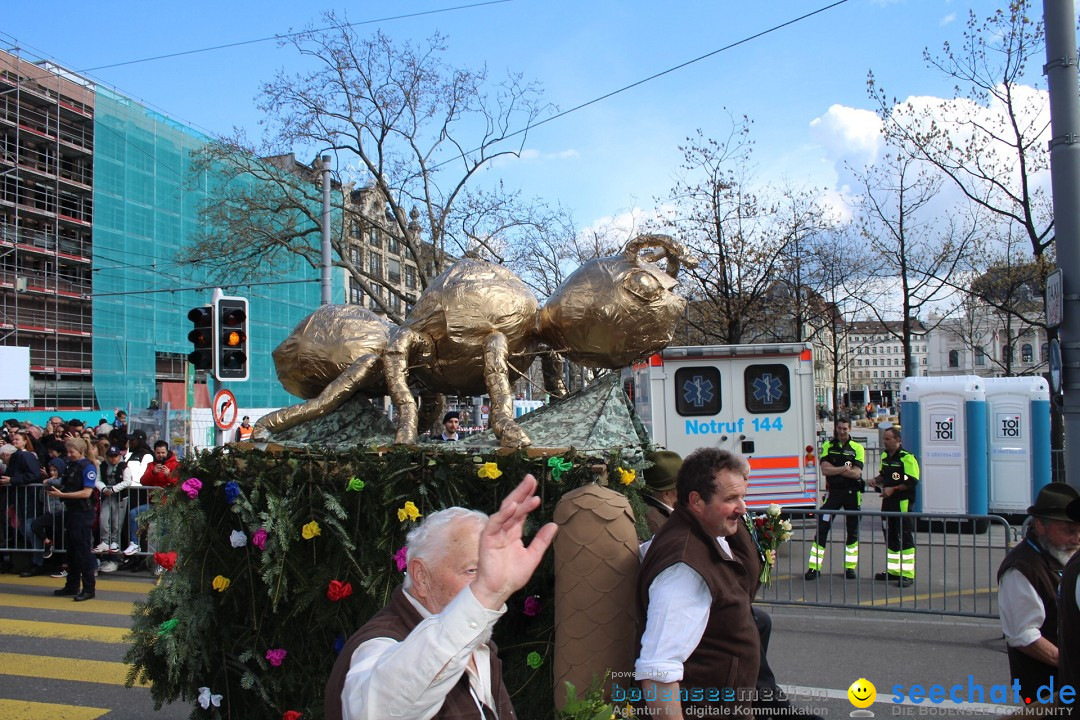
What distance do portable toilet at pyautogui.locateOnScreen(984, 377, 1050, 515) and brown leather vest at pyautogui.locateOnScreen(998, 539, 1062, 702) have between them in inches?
397

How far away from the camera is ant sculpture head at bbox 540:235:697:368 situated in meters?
4.34

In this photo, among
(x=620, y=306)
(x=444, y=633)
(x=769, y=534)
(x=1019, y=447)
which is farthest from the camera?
(x=1019, y=447)

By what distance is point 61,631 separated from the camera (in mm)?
7414

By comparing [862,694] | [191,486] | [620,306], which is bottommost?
[862,694]

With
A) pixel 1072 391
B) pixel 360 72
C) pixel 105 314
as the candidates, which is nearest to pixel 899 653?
pixel 1072 391

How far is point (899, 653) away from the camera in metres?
6.69

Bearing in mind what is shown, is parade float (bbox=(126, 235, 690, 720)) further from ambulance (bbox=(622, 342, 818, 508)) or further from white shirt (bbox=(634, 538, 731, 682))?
ambulance (bbox=(622, 342, 818, 508))

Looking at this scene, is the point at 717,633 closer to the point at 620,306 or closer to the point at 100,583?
the point at 620,306

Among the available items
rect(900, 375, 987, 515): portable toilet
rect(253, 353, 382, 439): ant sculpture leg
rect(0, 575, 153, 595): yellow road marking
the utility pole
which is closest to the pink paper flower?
rect(253, 353, 382, 439): ant sculpture leg

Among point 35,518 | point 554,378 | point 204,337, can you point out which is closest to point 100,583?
point 35,518

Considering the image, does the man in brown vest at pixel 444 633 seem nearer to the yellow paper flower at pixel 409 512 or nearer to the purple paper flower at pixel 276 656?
the yellow paper flower at pixel 409 512

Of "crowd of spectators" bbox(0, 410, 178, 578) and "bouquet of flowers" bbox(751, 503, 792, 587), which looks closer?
"bouquet of flowers" bbox(751, 503, 792, 587)

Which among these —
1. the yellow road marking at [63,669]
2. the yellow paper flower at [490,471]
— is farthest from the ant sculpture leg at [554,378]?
the yellow road marking at [63,669]

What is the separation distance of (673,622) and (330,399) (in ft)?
9.06
